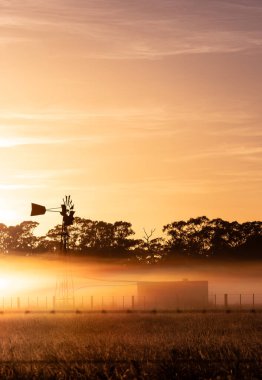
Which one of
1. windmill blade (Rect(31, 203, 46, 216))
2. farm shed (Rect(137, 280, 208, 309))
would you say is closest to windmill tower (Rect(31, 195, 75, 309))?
windmill blade (Rect(31, 203, 46, 216))

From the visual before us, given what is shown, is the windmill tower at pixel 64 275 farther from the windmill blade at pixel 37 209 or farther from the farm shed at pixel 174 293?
the farm shed at pixel 174 293

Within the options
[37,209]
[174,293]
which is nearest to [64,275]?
[37,209]

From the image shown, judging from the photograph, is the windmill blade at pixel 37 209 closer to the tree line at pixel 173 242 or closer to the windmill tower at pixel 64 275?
Answer: the windmill tower at pixel 64 275

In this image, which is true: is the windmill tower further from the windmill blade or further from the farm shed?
the farm shed

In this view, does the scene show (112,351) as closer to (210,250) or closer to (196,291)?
(196,291)

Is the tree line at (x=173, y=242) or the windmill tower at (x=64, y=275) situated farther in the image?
the tree line at (x=173, y=242)

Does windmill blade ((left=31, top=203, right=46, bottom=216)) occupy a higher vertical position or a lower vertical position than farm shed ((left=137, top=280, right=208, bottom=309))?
higher

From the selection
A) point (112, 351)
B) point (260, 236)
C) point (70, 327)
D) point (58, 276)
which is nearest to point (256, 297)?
point (260, 236)

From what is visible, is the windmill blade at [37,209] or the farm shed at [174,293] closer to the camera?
the windmill blade at [37,209]

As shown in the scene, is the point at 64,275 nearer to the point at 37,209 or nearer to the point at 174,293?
the point at 37,209

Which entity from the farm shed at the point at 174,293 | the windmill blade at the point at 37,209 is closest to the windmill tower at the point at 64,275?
the windmill blade at the point at 37,209

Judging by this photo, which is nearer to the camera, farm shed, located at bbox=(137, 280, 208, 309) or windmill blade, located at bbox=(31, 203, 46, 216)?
windmill blade, located at bbox=(31, 203, 46, 216)

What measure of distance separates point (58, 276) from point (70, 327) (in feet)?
64.4

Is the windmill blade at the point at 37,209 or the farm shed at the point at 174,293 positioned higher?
the windmill blade at the point at 37,209
